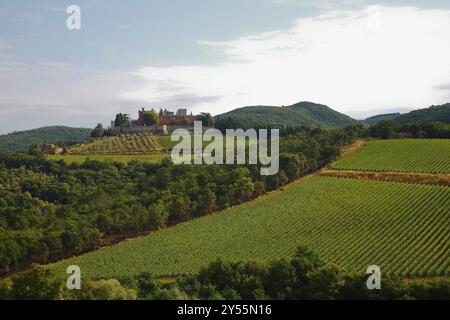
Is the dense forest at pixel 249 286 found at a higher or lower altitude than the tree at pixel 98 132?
lower

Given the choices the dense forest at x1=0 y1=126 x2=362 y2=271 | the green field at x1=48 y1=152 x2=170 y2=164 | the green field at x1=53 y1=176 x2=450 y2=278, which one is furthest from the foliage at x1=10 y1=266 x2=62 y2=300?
the green field at x1=48 y1=152 x2=170 y2=164

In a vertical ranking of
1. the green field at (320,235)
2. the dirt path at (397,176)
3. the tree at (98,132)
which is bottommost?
the green field at (320,235)

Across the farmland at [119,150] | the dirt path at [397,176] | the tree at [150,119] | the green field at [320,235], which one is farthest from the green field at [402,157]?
the tree at [150,119]

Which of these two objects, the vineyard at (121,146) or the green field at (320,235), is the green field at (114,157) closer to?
the vineyard at (121,146)

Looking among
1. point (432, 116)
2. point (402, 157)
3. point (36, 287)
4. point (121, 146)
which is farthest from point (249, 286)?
point (432, 116)

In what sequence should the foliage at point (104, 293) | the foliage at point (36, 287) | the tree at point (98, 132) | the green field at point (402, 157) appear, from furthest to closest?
the tree at point (98, 132) < the green field at point (402, 157) < the foliage at point (36, 287) < the foliage at point (104, 293)
